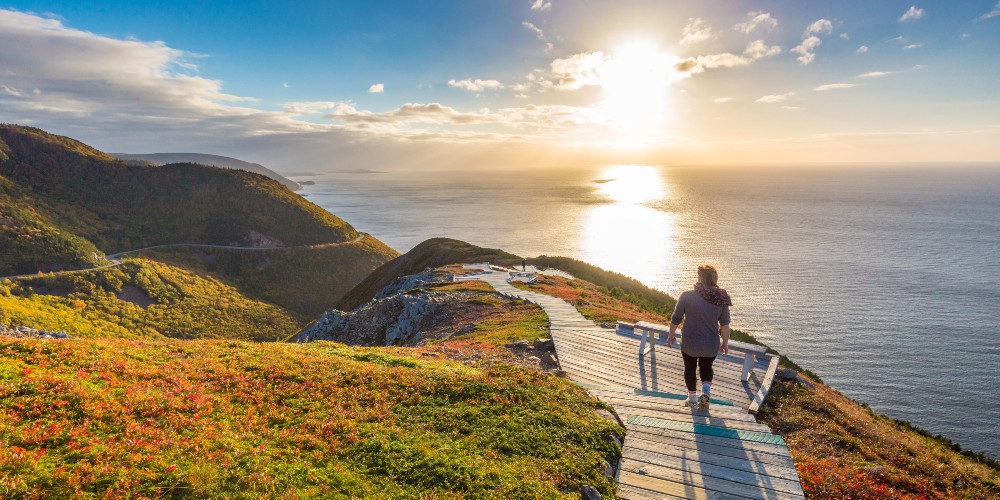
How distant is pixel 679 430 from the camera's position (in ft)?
30.4

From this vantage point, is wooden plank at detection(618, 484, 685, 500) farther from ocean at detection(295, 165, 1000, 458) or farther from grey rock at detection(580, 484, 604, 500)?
ocean at detection(295, 165, 1000, 458)

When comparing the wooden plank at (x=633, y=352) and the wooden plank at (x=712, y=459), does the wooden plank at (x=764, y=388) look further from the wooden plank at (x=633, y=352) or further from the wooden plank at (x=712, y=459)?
the wooden plank at (x=712, y=459)

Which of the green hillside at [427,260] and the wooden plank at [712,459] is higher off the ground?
the wooden plank at [712,459]

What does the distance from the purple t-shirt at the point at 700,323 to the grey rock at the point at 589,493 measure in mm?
4198

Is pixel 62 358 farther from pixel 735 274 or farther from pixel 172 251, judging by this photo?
pixel 172 251

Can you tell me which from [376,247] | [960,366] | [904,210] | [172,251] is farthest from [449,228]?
[904,210]

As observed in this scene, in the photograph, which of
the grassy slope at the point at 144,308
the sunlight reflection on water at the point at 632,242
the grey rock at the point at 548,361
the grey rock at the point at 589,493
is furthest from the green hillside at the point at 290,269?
the grey rock at the point at 589,493

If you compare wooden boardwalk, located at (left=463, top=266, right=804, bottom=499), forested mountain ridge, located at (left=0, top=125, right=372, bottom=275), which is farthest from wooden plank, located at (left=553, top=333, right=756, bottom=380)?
forested mountain ridge, located at (left=0, top=125, right=372, bottom=275)

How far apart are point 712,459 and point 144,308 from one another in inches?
3489

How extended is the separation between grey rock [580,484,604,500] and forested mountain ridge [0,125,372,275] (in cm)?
10027

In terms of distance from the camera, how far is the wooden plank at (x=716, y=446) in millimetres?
8095

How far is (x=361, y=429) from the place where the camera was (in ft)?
28.9

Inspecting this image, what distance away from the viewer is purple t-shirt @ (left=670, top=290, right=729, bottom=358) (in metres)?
9.84

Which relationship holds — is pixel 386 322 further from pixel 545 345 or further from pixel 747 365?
pixel 747 365
